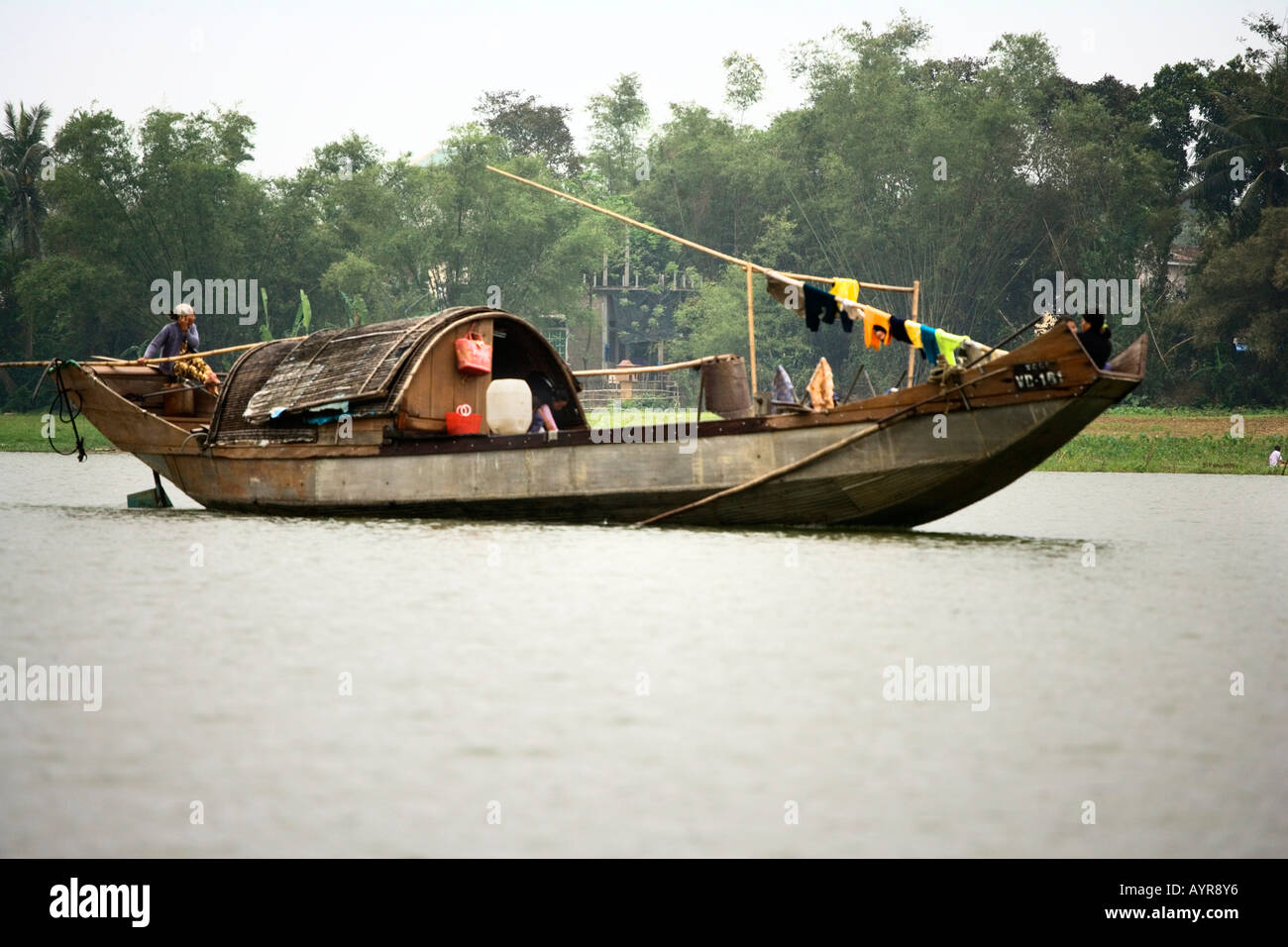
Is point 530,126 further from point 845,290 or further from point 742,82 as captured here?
point 845,290

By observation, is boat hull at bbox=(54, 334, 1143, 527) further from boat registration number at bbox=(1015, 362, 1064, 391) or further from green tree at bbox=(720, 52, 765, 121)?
green tree at bbox=(720, 52, 765, 121)

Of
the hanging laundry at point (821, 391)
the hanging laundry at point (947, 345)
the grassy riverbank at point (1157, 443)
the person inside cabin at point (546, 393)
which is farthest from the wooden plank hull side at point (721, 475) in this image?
the grassy riverbank at point (1157, 443)

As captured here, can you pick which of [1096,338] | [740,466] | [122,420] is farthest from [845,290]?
[122,420]

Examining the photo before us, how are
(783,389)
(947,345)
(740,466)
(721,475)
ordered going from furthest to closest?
(783,389) → (721,475) → (740,466) → (947,345)

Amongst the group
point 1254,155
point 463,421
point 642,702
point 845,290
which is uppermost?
point 1254,155

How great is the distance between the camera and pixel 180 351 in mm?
17531

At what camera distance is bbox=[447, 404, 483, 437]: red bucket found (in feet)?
50.3

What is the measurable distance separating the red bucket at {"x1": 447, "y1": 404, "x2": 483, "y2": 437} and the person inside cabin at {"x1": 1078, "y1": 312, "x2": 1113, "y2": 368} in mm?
6442

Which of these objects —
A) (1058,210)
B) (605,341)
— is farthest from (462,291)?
(1058,210)

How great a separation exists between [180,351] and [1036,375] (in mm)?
10385

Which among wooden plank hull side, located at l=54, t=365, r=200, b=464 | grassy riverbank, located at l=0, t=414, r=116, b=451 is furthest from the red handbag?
grassy riverbank, located at l=0, t=414, r=116, b=451

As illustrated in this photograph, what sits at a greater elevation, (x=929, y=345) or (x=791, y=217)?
(x=791, y=217)

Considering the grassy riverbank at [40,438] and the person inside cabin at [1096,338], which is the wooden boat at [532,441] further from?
the grassy riverbank at [40,438]

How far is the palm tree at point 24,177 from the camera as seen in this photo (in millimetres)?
52031
